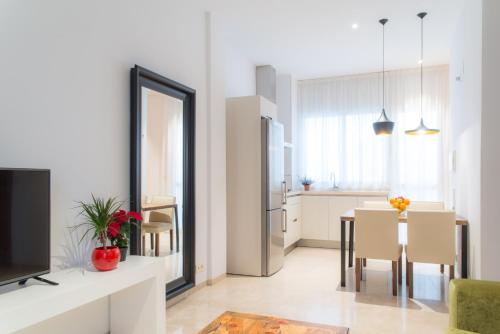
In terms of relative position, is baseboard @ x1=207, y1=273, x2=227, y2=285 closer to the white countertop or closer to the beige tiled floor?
the beige tiled floor

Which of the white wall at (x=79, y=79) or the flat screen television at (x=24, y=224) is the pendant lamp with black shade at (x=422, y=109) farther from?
the flat screen television at (x=24, y=224)

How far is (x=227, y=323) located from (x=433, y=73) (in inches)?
200

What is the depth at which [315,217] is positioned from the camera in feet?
19.3

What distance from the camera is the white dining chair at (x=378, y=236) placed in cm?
352

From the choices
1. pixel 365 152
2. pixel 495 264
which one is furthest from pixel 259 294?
pixel 365 152

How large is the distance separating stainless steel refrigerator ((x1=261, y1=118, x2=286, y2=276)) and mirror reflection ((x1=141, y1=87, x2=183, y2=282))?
116cm

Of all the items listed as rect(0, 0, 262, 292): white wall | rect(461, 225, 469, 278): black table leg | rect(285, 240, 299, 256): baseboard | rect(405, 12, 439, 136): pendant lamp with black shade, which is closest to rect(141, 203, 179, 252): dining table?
rect(0, 0, 262, 292): white wall

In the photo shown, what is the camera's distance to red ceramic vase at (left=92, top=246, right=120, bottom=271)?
6.90 ft

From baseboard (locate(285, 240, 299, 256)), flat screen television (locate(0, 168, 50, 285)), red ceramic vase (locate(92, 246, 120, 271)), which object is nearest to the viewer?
flat screen television (locate(0, 168, 50, 285))

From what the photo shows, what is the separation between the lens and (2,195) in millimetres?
1716

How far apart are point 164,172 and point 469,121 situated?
2858mm

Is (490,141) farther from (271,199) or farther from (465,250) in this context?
(271,199)

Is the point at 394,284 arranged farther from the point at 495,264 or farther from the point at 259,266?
the point at 259,266

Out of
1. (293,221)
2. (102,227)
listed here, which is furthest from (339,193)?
(102,227)
